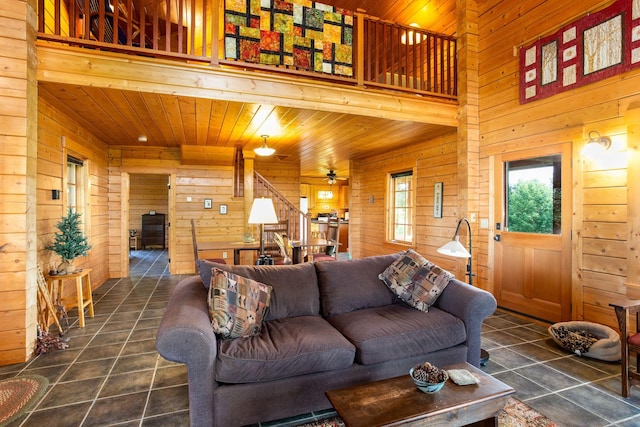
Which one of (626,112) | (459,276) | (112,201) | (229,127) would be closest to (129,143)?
(112,201)

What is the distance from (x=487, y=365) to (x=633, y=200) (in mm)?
1901

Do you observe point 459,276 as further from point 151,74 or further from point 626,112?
point 151,74

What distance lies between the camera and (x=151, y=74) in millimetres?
3068

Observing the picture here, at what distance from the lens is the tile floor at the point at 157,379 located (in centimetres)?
197

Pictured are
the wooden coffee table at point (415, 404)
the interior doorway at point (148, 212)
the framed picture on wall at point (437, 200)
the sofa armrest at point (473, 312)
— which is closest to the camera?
the wooden coffee table at point (415, 404)

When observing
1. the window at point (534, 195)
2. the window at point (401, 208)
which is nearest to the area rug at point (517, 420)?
the window at point (534, 195)

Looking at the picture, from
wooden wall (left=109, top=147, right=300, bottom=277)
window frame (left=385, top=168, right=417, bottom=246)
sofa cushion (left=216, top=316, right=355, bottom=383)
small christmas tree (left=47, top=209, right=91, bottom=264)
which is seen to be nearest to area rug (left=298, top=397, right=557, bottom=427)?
sofa cushion (left=216, top=316, right=355, bottom=383)

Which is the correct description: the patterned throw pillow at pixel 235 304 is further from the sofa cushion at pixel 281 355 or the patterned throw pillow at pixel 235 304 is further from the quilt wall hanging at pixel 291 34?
the quilt wall hanging at pixel 291 34

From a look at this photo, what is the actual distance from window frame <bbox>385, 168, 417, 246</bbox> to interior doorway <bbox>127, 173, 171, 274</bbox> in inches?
286

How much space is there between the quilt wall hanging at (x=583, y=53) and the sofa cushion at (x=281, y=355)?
341cm

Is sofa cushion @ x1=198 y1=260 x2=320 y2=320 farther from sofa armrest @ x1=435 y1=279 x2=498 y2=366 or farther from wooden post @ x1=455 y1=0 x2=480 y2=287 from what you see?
wooden post @ x1=455 y1=0 x2=480 y2=287

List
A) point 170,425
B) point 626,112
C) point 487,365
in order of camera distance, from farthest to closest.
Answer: point 626,112, point 487,365, point 170,425

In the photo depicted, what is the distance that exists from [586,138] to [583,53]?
84cm

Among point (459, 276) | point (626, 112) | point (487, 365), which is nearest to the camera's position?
point (487, 365)
